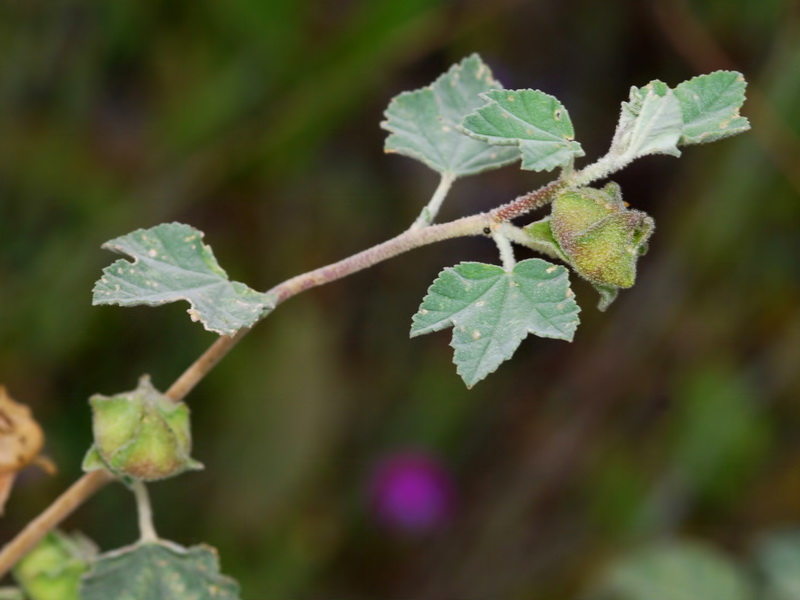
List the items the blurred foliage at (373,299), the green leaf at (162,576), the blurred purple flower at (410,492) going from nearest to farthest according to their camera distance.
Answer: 1. the green leaf at (162,576)
2. the blurred foliage at (373,299)
3. the blurred purple flower at (410,492)

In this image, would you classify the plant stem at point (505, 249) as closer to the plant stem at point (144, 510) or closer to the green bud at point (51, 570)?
the plant stem at point (144, 510)

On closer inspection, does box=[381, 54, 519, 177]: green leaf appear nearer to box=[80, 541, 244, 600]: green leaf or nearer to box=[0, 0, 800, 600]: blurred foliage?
box=[80, 541, 244, 600]: green leaf

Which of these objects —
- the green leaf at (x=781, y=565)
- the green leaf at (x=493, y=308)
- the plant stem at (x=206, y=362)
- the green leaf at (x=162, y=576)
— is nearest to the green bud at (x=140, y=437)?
the plant stem at (x=206, y=362)

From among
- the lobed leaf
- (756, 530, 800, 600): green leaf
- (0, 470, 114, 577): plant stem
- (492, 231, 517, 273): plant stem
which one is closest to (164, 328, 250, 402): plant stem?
(0, 470, 114, 577): plant stem

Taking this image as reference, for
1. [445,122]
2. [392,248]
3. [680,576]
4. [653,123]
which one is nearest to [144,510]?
[392,248]

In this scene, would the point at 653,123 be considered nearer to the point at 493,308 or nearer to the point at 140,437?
the point at 493,308

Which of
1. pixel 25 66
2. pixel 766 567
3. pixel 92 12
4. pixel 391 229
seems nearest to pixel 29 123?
pixel 25 66

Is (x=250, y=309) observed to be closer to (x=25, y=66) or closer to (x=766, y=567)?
(x=766, y=567)
